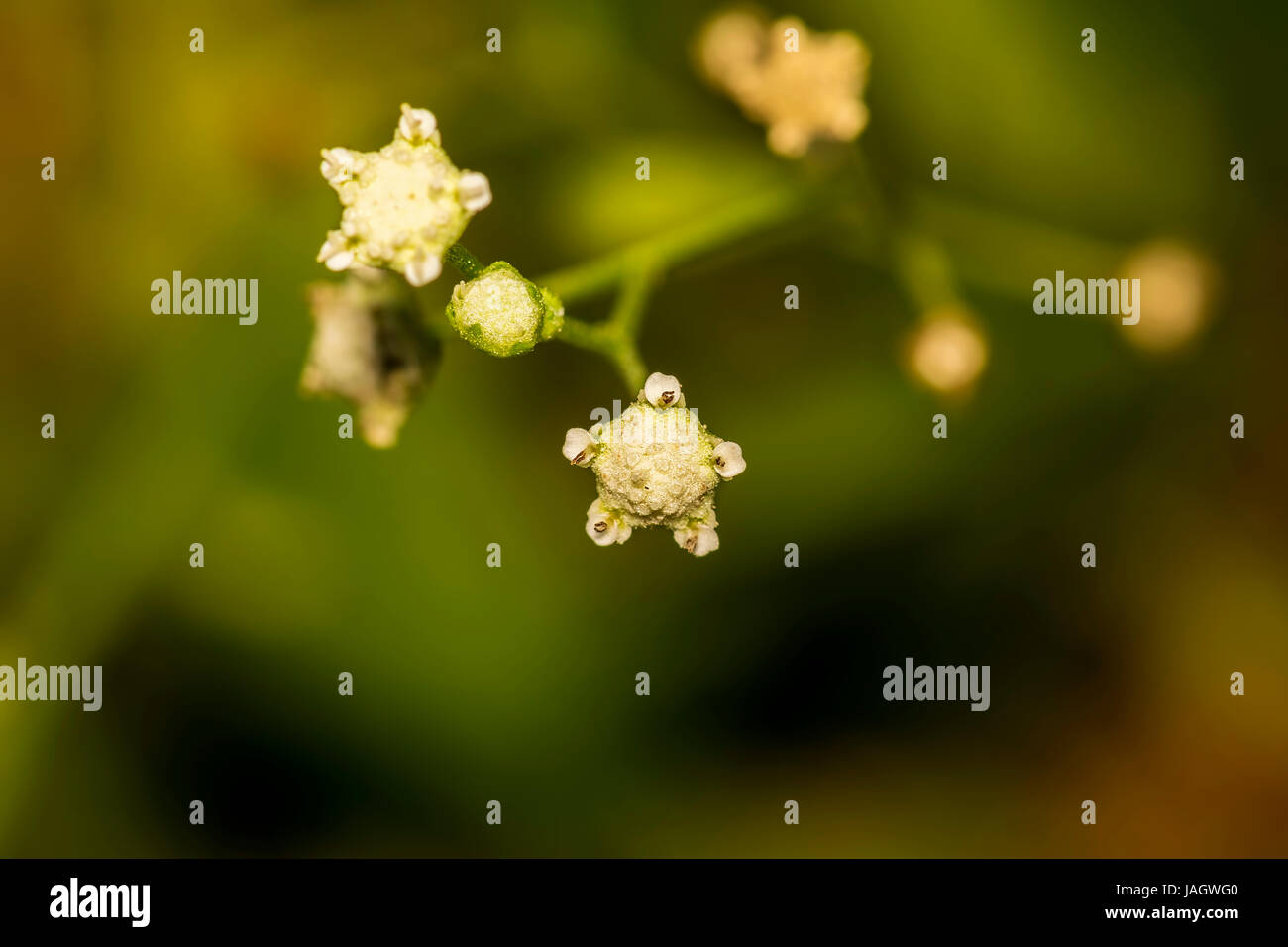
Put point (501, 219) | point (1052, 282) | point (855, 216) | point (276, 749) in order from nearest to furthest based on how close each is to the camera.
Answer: point (855, 216) → point (1052, 282) → point (501, 219) → point (276, 749)

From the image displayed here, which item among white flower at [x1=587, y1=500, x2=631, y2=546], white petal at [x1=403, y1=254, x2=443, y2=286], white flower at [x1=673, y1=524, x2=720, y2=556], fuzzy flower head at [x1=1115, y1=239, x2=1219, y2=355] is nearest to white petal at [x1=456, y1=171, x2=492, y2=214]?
white petal at [x1=403, y1=254, x2=443, y2=286]

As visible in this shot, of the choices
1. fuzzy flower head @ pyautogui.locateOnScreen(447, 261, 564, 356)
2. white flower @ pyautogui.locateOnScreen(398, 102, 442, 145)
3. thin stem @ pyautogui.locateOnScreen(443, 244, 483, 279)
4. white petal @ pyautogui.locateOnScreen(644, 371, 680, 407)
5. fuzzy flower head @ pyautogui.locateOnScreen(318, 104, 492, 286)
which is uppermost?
white flower @ pyautogui.locateOnScreen(398, 102, 442, 145)

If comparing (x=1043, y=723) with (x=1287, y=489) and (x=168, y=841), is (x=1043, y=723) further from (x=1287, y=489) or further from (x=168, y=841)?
(x=168, y=841)

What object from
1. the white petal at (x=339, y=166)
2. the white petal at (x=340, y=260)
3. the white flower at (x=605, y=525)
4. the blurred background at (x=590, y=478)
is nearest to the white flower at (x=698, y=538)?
the white flower at (x=605, y=525)

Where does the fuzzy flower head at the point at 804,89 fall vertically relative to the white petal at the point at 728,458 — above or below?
above

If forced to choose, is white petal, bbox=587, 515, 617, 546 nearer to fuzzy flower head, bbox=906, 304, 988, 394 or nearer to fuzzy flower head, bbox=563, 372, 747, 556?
fuzzy flower head, bbox=563, 372, 747, 556

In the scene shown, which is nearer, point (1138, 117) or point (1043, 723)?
point (1138, 117)

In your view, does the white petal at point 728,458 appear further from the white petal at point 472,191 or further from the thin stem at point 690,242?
the white petal at point 472,191

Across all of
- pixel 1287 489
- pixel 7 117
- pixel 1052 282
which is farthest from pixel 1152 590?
pixel 7 117
